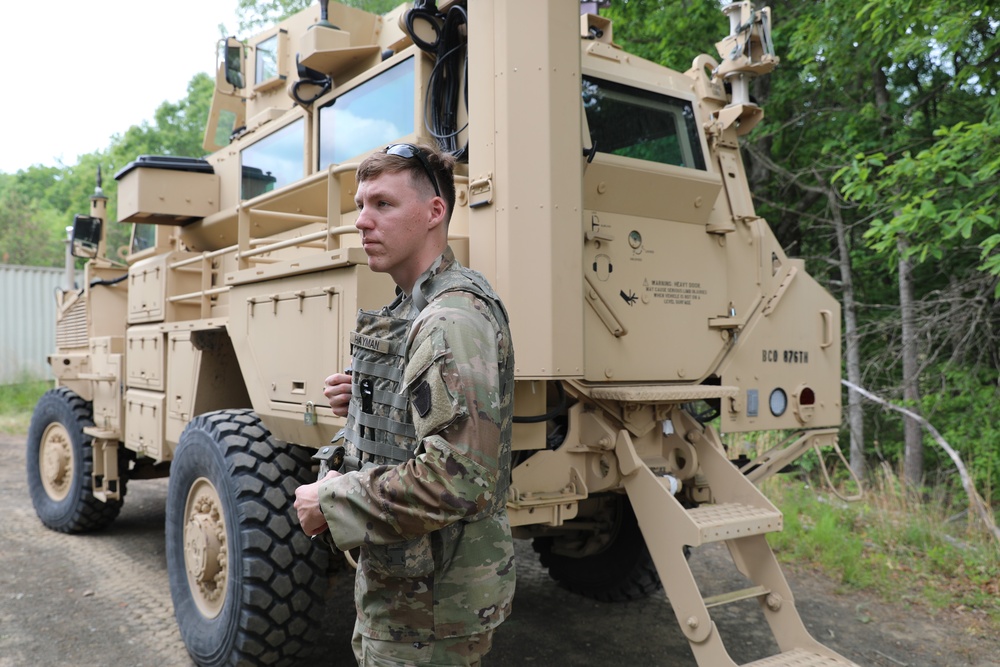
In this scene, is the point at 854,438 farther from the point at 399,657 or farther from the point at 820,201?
the point at 399,657

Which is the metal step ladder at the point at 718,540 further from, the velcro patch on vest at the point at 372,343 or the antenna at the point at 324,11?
the antenna at the point at 324,11

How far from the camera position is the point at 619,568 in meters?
4.63

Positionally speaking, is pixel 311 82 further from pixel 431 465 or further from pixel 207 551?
pixel 431 465

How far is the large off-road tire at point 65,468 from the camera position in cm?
579

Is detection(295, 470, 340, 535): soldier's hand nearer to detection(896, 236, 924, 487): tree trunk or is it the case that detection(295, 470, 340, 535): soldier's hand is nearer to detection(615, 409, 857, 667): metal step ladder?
detection(615, 409, 857, 667): metal step ladder

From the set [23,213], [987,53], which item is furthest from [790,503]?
[23,213]

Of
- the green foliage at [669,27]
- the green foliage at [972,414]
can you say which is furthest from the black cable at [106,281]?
the green foliage at [972,414]

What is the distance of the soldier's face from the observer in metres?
1.78

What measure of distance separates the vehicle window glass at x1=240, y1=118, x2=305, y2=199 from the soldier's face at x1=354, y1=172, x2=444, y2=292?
9.64 feet

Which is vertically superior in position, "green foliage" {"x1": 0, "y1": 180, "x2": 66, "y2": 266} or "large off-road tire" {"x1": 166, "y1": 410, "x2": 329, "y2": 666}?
"green foliage" {"x1": 0, "y1": 180, "x2": 66, "y2": 266}

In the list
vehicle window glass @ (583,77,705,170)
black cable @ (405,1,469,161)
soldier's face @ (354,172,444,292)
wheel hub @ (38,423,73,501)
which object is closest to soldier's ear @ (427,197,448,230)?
soldier's face @ (354,172,444,292)

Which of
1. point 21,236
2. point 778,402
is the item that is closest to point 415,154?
point 778,402

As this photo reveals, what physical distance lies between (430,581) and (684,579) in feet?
4.86

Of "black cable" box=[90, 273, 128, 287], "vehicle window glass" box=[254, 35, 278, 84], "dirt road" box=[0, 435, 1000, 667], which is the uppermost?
"vehicle window glass" box=[254, 35, 278, 84]
